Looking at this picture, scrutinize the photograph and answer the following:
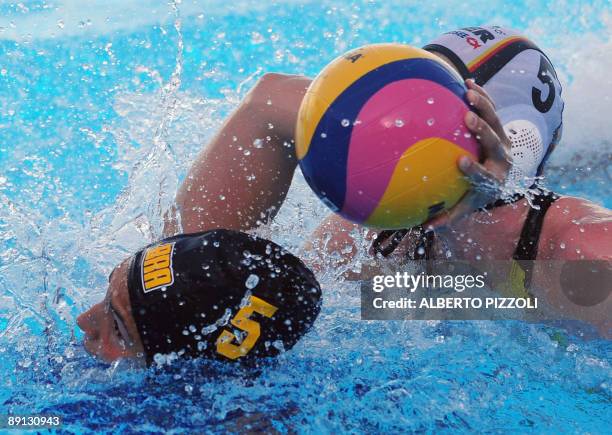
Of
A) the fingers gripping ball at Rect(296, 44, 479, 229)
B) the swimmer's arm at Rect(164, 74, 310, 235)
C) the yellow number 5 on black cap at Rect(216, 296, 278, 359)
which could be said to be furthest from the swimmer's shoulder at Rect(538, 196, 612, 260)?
the swimmer's arm at Rect(164, 74, 310, 235)

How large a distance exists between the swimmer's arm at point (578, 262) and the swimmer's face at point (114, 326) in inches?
42.1

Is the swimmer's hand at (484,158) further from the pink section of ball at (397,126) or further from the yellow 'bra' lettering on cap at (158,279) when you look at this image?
the yellow 'bra' lettering on cap at (158,279)

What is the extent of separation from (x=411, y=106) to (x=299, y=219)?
4.11 feet

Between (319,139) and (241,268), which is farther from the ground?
(319,139)

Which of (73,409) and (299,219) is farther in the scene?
(299,219)

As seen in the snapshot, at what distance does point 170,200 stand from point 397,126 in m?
1.21

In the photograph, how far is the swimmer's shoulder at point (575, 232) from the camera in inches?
72.6

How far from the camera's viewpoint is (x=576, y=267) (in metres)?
1.88

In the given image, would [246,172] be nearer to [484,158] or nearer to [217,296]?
[217,296]

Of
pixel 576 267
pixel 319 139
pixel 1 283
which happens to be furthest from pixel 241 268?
pixel 1 283

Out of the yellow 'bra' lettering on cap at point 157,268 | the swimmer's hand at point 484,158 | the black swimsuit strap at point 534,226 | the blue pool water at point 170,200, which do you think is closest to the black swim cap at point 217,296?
the yellow 'bra' lettering on cap at point 157,268

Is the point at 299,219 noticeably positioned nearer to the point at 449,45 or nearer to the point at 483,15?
the point at 449,45

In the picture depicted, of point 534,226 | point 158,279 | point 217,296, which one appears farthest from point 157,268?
point 534,226

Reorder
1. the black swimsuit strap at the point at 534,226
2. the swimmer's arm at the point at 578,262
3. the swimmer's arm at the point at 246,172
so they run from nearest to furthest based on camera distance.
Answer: the swimmer's arm at the point at 578,262, the black swimsuit strap at the point at 534,226, the swimmer's arm at the point at 246,172
